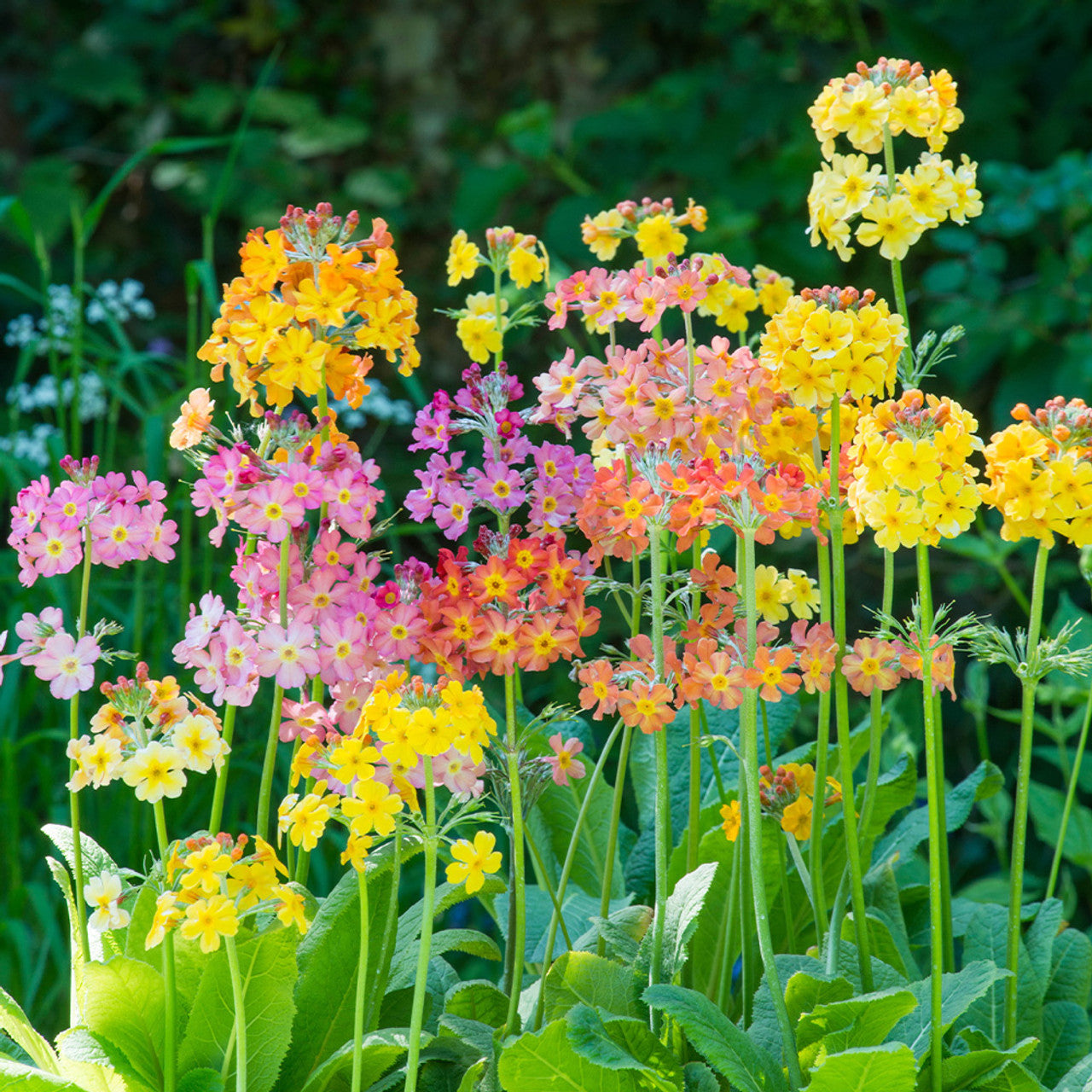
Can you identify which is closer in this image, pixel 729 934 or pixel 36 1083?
pixel 36 1083

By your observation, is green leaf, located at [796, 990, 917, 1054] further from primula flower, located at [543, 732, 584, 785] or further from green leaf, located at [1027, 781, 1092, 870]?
green leaf, located at [1027, 781, 1092, 870]

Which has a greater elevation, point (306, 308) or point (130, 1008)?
point (306, 308)

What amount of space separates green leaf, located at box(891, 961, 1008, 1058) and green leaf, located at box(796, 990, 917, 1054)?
2.5 inches

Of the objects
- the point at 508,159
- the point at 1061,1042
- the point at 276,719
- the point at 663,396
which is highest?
the point at 508,159

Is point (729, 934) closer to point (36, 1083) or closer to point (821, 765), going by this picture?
point (821, 765)

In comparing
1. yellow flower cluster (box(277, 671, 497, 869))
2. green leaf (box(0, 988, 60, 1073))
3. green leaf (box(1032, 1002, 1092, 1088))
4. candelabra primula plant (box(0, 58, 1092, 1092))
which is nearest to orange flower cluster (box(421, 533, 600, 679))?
candelabra primula plant (box(0, 58, 1092, 1092))

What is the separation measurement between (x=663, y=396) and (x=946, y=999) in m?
0.53

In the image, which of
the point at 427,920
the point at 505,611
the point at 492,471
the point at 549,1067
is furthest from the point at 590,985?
the point at 492,471

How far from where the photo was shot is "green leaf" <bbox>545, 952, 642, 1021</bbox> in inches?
41.3

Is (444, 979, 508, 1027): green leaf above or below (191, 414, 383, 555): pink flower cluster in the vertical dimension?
below

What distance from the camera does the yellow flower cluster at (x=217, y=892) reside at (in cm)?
84

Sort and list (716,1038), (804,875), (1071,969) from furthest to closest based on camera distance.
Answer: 1. (1071,969)
2. (804,875)
3. (716,1038)

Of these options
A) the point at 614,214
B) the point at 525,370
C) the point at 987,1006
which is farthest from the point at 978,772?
the point at 525,370

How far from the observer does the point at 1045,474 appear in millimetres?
930
